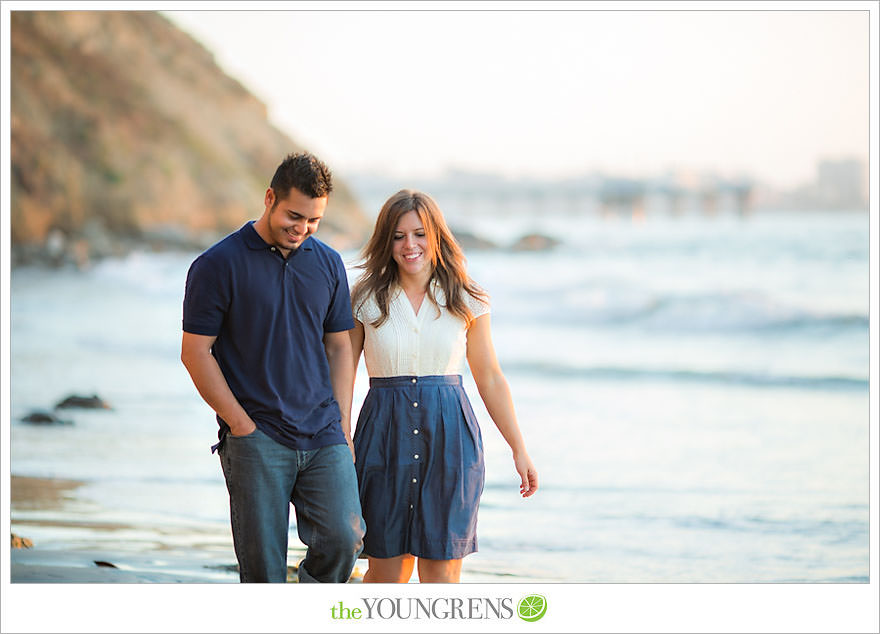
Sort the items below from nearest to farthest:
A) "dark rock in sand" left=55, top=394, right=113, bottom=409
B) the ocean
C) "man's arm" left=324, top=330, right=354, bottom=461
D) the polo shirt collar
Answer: the polo shirt collar → "man's arm" left=324, top=330, right=354, bottom=461 → the ocean → "dark rock in sand" left=55, top=394, right=113, bottom=409

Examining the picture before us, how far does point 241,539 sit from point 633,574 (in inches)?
88.8

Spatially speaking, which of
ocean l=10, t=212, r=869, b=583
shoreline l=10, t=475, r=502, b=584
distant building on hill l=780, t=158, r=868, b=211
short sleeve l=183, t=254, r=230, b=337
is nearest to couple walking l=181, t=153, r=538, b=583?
short sleeve l=183, t=254, r=230, b=337

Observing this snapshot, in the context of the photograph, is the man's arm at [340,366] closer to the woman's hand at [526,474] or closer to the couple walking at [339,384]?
the couple walking at [339,384]

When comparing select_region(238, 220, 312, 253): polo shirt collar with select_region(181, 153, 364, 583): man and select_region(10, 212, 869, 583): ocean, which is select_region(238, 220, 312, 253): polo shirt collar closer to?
select_region(181, 153, 364, 583): man

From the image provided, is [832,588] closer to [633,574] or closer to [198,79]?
[633,574]

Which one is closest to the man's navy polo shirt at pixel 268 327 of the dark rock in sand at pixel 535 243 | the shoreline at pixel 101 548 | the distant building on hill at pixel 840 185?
the shoreline at pixel 101 548

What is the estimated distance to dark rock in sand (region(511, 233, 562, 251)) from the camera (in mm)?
8109

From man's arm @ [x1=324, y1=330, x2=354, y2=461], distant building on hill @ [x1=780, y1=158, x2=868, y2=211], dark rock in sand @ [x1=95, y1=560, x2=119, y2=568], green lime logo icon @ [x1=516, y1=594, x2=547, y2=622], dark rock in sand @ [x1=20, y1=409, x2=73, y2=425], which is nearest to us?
man's arm @ [x1=324, y1=330, x2=354, y2=461]

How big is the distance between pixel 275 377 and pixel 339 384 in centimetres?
18

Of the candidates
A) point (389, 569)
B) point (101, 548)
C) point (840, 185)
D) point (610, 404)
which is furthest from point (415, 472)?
point (840, 185)

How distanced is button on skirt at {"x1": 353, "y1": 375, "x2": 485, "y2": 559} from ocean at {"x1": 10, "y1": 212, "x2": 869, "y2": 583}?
1.29 metres

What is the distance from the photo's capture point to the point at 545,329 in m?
8.60

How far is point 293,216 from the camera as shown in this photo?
226 cm

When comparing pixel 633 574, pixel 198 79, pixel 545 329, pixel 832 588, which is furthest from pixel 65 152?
pixel 832 588
